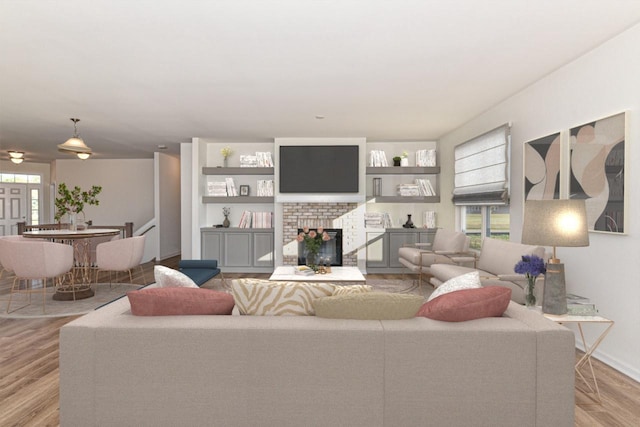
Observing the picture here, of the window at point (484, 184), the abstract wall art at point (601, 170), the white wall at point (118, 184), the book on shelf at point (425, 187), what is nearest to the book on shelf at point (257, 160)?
the book on shelf at point (425, 187)

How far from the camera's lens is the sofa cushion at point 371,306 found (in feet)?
6.45

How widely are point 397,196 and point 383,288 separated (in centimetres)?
221

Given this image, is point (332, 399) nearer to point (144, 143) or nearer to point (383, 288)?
point (383, 288)

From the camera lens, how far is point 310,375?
1838 millimetres

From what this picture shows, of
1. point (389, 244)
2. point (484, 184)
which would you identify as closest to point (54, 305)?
point (389, 244)

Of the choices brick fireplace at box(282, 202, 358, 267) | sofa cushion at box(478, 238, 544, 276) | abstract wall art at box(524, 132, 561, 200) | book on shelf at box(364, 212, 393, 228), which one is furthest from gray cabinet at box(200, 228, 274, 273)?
abstract wall art at box(524, 132, 561, 200)

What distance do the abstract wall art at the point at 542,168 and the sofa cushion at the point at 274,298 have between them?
2963 millimetres

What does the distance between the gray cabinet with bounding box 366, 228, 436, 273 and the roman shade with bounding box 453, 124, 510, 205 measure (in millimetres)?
1114

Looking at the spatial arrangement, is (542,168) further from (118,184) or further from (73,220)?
(118,184)

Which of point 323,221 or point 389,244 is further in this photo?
point 323,221

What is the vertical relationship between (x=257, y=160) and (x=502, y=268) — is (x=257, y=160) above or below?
above

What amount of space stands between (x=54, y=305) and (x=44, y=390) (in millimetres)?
2712

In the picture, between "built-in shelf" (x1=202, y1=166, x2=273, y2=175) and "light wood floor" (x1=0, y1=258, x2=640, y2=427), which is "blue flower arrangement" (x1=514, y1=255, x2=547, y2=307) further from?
"built-in shelf" (x1=202, y1=166, x2=273, y2=175)

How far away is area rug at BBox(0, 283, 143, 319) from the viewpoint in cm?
457
